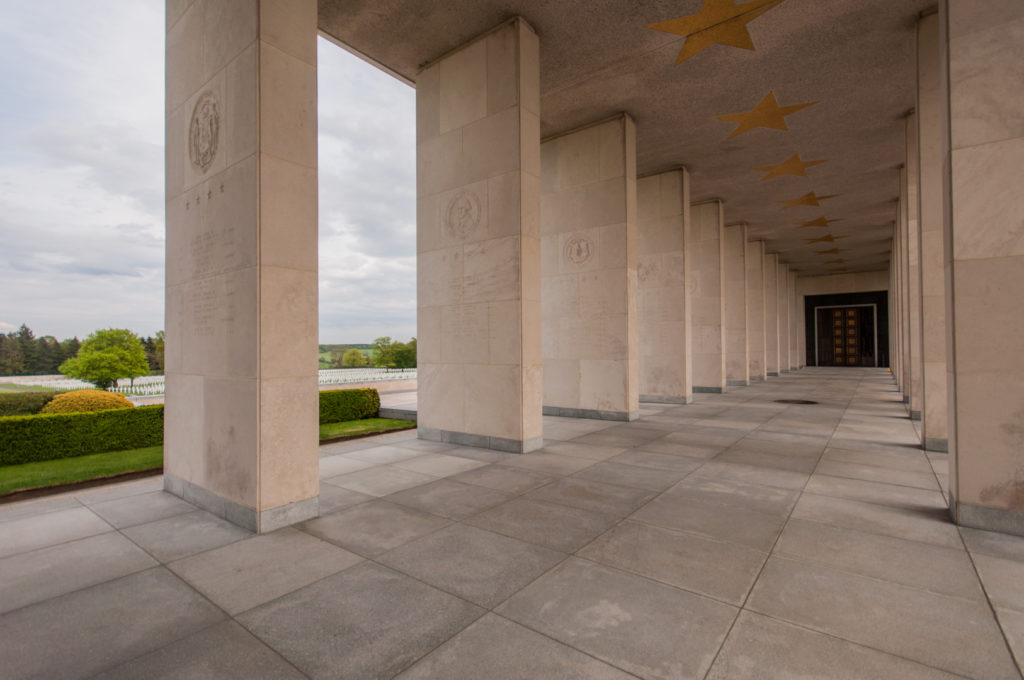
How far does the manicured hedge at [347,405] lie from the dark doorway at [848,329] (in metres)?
43.1

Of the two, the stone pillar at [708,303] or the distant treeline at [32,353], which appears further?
the distant treeline at [32,353]

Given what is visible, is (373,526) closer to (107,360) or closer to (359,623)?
(359,623)

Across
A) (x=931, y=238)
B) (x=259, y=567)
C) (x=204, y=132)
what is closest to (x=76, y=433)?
(x=204, y=132)

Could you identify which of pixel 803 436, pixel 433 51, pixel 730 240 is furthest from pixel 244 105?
pixel 730 240

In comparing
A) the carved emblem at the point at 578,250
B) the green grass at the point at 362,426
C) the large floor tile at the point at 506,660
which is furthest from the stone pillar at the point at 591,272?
the large floor tile at the point at 506,660

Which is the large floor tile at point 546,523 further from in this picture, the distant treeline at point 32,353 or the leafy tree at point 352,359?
the leafy tree at point 352,359

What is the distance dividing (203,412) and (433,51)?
8.17 m

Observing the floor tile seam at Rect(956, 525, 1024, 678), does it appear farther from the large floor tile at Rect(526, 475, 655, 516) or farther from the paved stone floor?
the large floor tile at Rect(526, 475, 655, 516)

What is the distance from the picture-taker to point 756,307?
89.0 feet

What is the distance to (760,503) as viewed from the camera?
5707 millimetres

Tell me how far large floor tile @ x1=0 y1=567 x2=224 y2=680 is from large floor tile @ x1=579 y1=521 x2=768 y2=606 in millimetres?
3131

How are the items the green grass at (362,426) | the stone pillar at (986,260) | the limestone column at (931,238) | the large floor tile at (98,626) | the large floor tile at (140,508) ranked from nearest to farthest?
the large floor tile at (98,626) → the stone pillar at (986,260) → the large floor tile at (140,508) → the limestone column at (931,238) → the green grass at (362,426)

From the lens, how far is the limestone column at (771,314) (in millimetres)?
30797

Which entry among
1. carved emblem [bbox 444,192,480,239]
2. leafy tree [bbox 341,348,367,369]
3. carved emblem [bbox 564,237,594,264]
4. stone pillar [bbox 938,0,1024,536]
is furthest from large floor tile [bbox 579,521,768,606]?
leafy tree [bbox 341,348,367,369]
